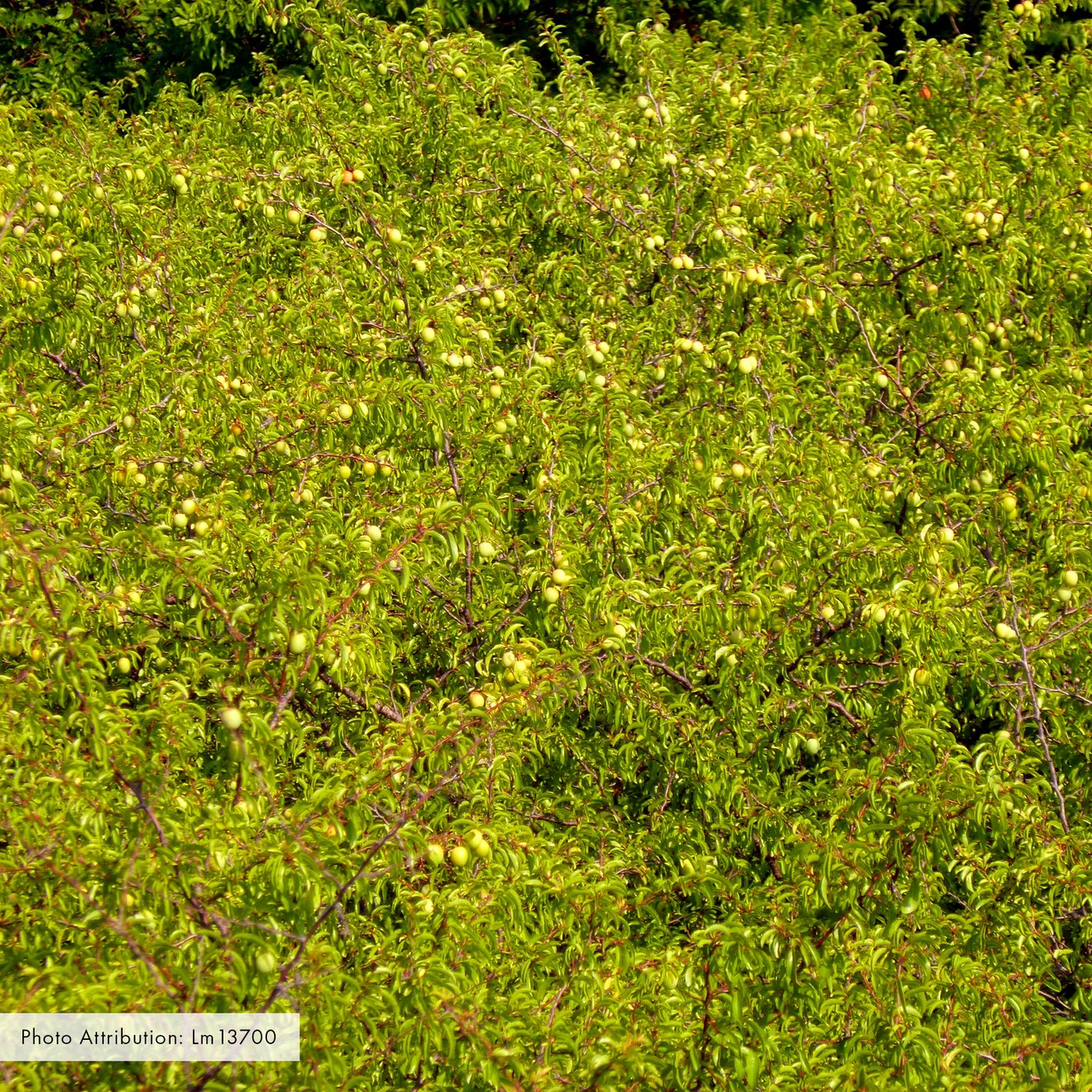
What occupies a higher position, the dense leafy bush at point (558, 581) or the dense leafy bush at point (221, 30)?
the dense leafy bush at point (221, 30)

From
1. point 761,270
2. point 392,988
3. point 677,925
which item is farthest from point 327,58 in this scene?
point 392,988

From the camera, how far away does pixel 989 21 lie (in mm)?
5727

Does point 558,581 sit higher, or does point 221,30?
point 221,30

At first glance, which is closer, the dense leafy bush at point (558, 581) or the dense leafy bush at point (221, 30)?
the dense leafy bush at point (558, 581)

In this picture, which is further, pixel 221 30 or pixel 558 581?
pixel 221 30

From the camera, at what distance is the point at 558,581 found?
2.97 metres

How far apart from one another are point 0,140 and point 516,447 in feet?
9.00

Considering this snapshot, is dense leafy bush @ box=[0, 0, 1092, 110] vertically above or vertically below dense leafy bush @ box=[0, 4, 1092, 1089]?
above

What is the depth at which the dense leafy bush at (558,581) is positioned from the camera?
6.93 ft

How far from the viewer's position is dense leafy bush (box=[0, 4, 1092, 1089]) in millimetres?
2113

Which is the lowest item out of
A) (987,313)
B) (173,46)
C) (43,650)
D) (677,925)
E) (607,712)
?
(677,925)

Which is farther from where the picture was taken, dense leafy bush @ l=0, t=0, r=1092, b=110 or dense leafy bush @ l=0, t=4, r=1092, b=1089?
dense leafy bush @ l=0, t=0, r=1092, b=110

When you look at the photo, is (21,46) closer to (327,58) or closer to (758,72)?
(327,58)

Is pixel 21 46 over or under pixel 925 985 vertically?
over
